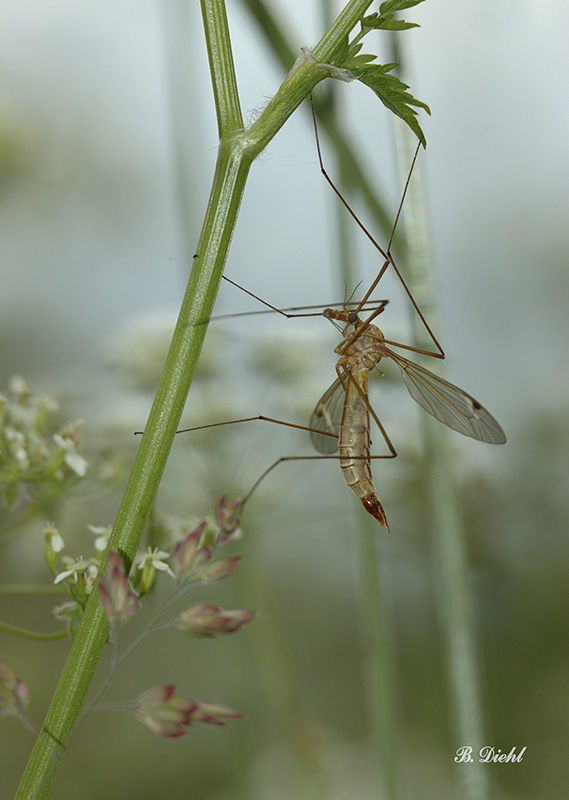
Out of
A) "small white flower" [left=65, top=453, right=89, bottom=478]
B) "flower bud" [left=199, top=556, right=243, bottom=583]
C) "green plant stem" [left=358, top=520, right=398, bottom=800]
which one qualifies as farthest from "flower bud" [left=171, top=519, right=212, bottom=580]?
"green plant stem" [left=358, top=520, right=398, bottom=800]

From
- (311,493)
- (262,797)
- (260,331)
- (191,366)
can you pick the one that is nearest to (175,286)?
(260,331)

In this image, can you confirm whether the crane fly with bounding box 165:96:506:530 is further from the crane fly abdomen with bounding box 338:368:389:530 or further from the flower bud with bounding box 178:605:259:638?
the flower bud with bounding box 178:605:259:638

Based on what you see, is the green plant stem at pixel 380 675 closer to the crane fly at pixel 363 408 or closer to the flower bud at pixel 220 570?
the crane fly at pixel 363 408

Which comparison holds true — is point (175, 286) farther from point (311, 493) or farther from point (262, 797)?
point (262, 797)

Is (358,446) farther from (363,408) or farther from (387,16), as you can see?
(387,16)

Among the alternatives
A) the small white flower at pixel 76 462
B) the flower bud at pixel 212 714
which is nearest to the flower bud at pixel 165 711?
the flower bud at pixel 212 714

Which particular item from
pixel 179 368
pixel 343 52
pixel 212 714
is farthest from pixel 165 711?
pixel 343 52
